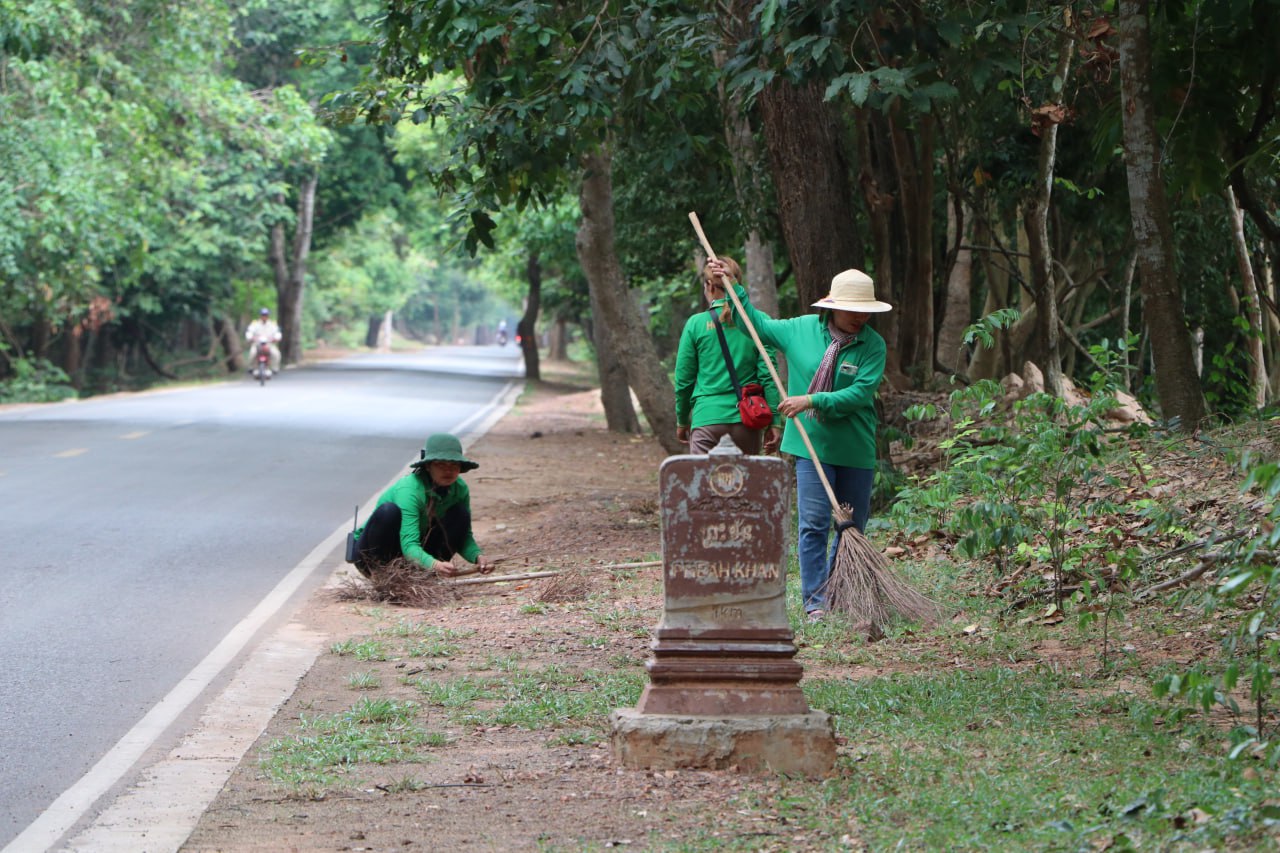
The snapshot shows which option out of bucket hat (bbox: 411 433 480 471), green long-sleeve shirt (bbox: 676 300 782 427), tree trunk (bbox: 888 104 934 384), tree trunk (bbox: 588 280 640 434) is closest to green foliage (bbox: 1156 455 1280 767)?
green long-sleeve shirt (bbox: 676 300 782 427)

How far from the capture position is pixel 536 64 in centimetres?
1059

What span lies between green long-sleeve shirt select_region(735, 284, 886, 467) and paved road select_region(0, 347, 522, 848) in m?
3.37

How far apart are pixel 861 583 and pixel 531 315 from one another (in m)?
33.7

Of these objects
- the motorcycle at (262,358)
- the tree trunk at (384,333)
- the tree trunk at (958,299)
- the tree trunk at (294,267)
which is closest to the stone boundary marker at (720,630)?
the tree trunk at (958,299)

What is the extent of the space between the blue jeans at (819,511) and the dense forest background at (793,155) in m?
0.99

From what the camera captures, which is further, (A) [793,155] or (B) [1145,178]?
(A) [793,155]

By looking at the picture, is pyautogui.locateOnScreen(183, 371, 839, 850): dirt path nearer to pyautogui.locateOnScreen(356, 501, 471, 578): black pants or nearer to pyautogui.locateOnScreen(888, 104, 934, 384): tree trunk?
pyautogui.locateOnScreen(356, 501, 471, 578): black pants

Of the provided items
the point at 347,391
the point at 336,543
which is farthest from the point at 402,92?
the point at 347,391

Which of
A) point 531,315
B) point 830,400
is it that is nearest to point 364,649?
point 830,400

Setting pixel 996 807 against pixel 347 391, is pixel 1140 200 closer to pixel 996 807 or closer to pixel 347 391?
pixel 996 807

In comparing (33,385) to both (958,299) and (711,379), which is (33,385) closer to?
(958,299)

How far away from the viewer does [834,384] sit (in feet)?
25.8

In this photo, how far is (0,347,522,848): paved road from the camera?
6.66m

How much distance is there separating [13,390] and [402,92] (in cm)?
2446
